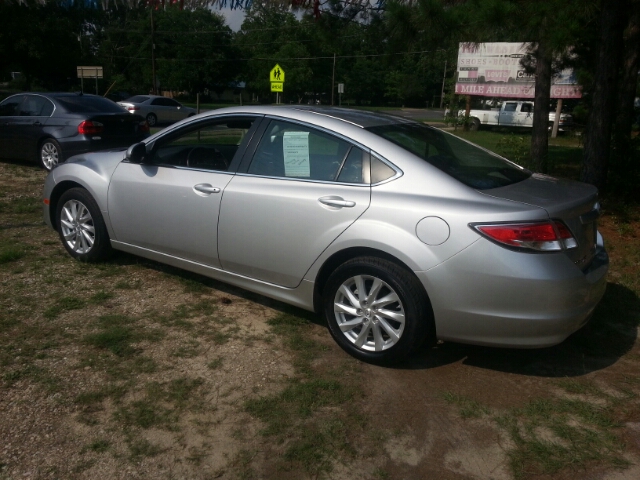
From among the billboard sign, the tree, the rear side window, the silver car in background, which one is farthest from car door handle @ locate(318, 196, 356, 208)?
the billboard sign

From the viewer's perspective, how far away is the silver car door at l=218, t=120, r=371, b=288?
13.4ft

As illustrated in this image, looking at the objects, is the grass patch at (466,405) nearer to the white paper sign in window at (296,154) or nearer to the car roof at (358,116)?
the white paper sign in window at (296,154)

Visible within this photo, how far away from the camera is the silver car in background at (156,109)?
27219 mm

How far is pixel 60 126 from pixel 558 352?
31.1 feet

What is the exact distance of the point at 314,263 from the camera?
4176mm

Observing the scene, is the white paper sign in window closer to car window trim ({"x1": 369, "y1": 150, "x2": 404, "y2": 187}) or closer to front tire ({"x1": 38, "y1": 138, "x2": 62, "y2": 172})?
car window trim ({"x1": 369, "y1": 150, "x2": 404, "y2": 187})

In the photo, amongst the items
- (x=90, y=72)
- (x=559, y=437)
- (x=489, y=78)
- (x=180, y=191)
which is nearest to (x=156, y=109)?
(x=90, y=72)

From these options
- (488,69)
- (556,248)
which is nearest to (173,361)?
(556,248)

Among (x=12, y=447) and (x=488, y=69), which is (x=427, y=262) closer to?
(x=12, y=447)

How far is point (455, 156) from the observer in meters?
4.38

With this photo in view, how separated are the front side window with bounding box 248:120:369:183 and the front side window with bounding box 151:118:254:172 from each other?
0.30 m

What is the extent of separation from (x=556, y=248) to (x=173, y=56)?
6759 centimetres

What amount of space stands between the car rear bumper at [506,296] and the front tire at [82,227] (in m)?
3.12

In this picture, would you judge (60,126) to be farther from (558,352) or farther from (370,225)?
(558,352)
